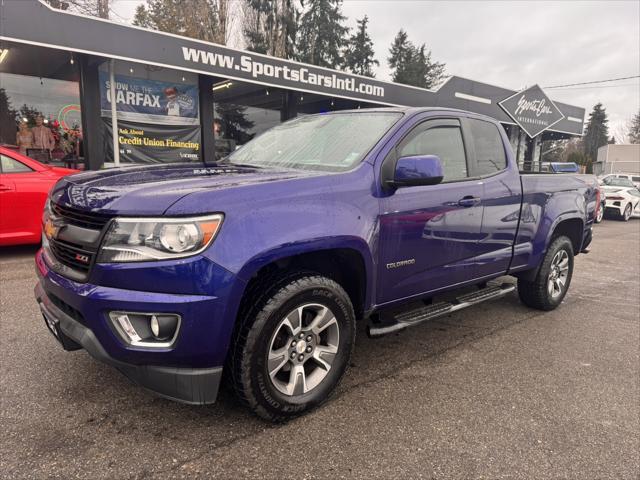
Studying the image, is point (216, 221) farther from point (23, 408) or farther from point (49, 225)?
point (23, 408)

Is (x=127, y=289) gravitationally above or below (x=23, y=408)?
above

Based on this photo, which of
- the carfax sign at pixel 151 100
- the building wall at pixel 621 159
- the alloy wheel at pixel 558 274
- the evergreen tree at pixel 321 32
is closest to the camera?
the alloy wheel at pixel 558 274

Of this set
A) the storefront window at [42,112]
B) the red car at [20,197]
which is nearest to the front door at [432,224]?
the red car at [20,197]

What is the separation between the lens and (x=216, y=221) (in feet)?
6.85

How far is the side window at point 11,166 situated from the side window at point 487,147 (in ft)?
18.8

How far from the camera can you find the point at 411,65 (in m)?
45.9

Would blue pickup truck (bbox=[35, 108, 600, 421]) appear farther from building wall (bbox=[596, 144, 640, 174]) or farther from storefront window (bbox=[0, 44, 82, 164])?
building wall (bbox=[596, 144, 640, 174])

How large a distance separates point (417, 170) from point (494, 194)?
127cm

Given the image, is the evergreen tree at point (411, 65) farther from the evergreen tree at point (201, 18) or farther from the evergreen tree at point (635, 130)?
the evergreen tree at point (635, 130)

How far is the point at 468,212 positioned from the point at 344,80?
1036 cm

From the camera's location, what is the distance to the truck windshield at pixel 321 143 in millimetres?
2951

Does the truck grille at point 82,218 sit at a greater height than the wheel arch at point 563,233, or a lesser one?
greater

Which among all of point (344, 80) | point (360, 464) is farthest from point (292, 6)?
point (360, 464)

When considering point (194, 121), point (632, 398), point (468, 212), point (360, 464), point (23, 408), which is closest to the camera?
point (360, 464)
